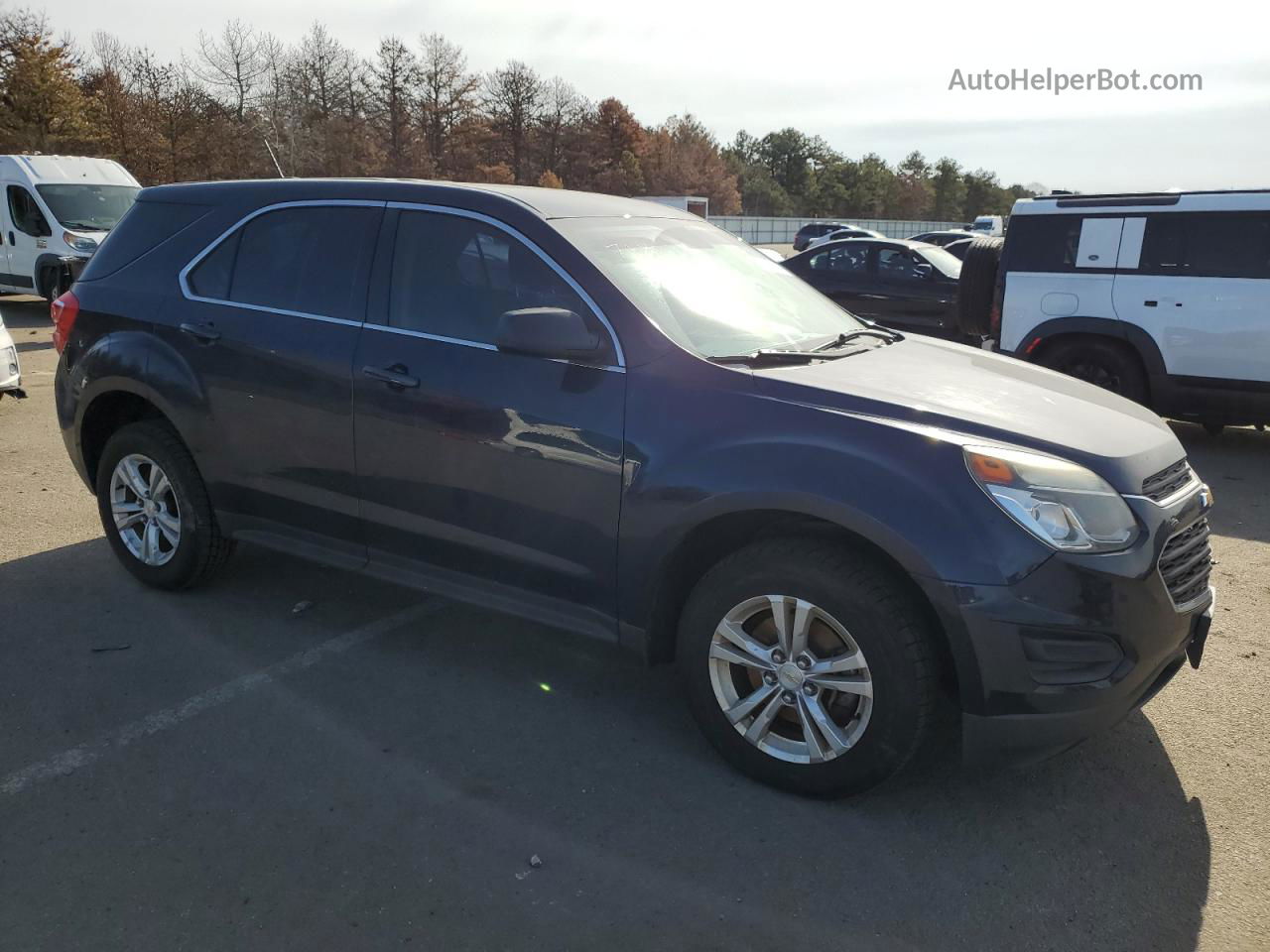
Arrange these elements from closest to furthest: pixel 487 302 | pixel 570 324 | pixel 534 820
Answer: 1. pixel 534 820
2. pixel 570 324
3. pixel 487 302

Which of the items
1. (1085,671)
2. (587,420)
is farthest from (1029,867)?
(587,420)

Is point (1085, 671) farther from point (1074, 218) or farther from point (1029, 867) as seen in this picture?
point (1074, 218)

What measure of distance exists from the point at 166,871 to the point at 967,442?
102 inches

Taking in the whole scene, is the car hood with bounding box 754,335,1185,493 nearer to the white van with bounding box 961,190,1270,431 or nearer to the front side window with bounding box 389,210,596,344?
the front side window with bounding box 389,210,596,344

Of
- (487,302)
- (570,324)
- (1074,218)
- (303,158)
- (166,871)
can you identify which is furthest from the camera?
(303,158)

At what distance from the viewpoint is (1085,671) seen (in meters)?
2.78

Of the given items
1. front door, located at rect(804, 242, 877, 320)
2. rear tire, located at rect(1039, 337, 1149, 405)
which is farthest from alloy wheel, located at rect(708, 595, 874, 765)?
front door, located at rect(804, 242, 877, 320)

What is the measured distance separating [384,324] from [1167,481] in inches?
112

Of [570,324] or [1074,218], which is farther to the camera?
[1074,218]

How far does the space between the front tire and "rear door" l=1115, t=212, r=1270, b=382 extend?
6.12 m

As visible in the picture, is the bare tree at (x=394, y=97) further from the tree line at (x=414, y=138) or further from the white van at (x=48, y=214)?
the white van at (x=48, y=214)

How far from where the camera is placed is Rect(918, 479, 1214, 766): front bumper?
2.74 meters

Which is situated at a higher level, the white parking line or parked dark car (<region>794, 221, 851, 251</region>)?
parked dark car (<region>794, 221, 851, 251</region>)

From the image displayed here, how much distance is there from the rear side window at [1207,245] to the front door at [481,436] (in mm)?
6291
